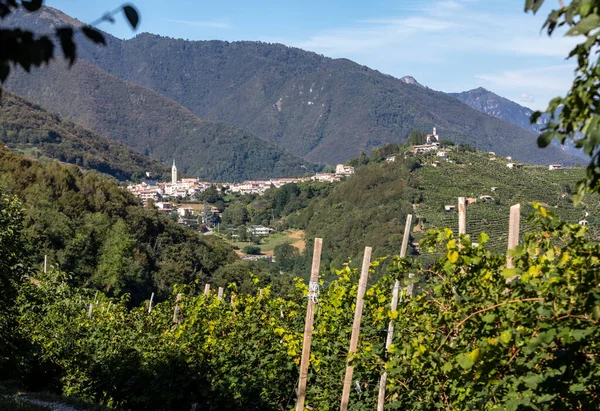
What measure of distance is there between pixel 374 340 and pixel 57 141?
410ft

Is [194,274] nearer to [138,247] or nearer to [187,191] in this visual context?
[138,247]

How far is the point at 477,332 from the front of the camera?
310 centimetres

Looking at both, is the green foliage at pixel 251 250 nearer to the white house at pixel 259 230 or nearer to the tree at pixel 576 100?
the white house at pixel 259 230

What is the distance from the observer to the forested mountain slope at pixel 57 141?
114m

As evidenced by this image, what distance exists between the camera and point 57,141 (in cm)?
12331

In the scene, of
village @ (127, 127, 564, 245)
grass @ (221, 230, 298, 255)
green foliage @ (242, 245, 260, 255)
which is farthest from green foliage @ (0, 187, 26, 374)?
green foliage @ (242, 245, 260, 255)

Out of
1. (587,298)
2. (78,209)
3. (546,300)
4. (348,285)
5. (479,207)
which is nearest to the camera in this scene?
(587,298)

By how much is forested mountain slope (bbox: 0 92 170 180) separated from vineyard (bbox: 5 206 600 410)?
10057cm

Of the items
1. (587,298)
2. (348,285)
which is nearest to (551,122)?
(587,298)

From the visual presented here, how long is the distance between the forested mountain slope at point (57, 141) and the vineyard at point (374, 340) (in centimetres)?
10057

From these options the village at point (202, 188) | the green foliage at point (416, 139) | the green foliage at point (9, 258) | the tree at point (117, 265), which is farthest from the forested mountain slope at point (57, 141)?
the green foliage at point (9, 258)

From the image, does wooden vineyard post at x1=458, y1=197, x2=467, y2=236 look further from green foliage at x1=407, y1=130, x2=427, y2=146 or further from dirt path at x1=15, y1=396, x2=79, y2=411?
green foliage at x1=407, y1=130, x2=427, y2=146

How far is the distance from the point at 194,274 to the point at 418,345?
4084 cm

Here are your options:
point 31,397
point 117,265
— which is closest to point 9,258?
point 31,397
